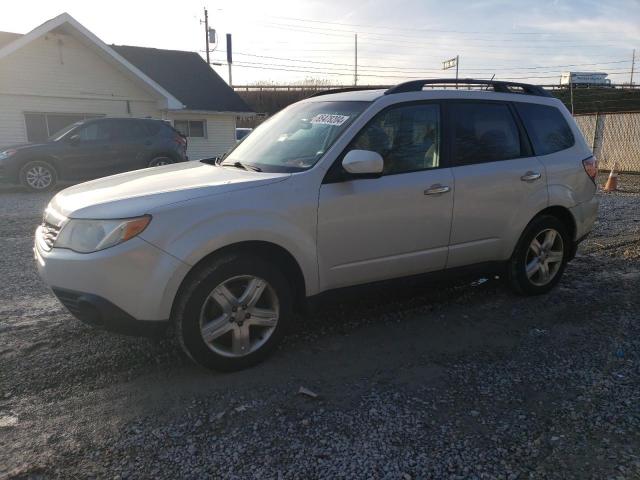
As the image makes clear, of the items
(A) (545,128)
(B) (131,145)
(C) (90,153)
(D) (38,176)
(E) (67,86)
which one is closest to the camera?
(A) (545,128)

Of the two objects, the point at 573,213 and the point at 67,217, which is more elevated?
the point at 67,217

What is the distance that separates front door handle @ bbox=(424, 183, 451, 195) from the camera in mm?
3920

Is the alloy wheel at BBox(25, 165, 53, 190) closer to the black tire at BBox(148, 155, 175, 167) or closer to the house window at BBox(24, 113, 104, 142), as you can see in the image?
the black tire at BBox(148, 155, 175, 167)

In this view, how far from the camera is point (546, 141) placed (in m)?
4.73

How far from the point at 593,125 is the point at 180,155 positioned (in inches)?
568

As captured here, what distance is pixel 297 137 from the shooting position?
13.1ft

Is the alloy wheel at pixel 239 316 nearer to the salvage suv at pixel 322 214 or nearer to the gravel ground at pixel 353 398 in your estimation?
the salvage suv at pixel 322 214

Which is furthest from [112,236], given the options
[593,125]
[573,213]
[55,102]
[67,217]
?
[593,125]

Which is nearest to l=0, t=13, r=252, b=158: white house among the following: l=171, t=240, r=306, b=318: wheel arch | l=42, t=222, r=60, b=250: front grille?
l=42, t=222, r=60, b=250: front grille

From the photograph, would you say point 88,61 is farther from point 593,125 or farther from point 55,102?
point 593,125

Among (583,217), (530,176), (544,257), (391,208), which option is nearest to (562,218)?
(583,217)

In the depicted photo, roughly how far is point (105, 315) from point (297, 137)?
6.28ft

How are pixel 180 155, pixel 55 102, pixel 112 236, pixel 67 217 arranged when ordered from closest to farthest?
pixel 112 236
pixel 67 217
pixel 180 155
pixel 55 102

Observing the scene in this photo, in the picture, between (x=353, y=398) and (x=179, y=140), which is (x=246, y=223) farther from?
(x=179, y=140)
